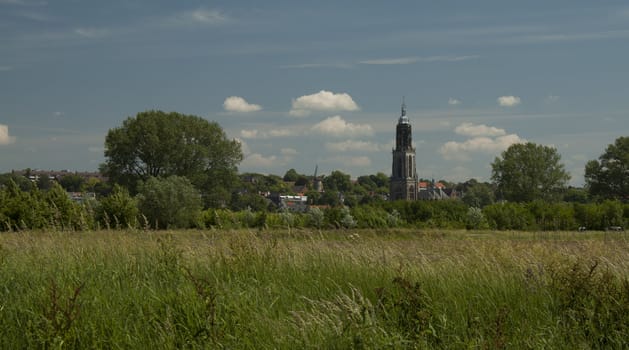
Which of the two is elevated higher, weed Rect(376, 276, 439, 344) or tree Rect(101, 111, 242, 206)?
tree Rect(101, 111, 242, 206)

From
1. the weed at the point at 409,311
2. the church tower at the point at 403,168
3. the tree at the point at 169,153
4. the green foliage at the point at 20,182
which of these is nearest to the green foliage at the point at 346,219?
the green foliage at the point at 20,182

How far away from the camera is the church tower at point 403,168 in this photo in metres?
173

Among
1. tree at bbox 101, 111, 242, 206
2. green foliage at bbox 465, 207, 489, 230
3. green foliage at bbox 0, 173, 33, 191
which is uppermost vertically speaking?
tree at bbox 101, 111, 242, 206

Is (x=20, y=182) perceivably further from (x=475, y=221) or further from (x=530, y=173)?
(x=530, y=173)

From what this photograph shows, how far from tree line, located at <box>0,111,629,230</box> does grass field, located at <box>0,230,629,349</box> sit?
2409 millimetres

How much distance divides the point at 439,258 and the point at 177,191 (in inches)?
1498

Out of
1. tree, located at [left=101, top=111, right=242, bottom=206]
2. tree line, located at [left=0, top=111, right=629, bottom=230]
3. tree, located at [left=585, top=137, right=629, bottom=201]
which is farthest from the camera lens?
tree, located at [left=585, top=137, right=629, bottom=201]

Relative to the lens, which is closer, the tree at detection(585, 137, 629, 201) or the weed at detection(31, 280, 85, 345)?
the weed at detection(31, 280, 85, 345)

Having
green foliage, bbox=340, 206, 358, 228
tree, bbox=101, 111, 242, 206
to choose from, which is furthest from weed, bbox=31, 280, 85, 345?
tree, bbox=101, 111, 242, 206

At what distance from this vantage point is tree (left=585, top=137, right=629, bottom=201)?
84625mm

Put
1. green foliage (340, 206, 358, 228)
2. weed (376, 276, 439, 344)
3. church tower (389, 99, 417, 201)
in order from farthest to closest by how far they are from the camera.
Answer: church tower (389, 99, 417, 201)
green foliage (340, 206, 358, 228)
weed (376, 276, 439, 344)

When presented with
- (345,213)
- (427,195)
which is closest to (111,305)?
(345,213)

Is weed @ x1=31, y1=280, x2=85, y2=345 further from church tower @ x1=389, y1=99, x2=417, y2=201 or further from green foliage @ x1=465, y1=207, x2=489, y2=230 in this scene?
church tower @ x1=389, y1=99, x2=417, y2=201

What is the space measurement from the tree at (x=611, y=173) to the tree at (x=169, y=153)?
46.9 metres
